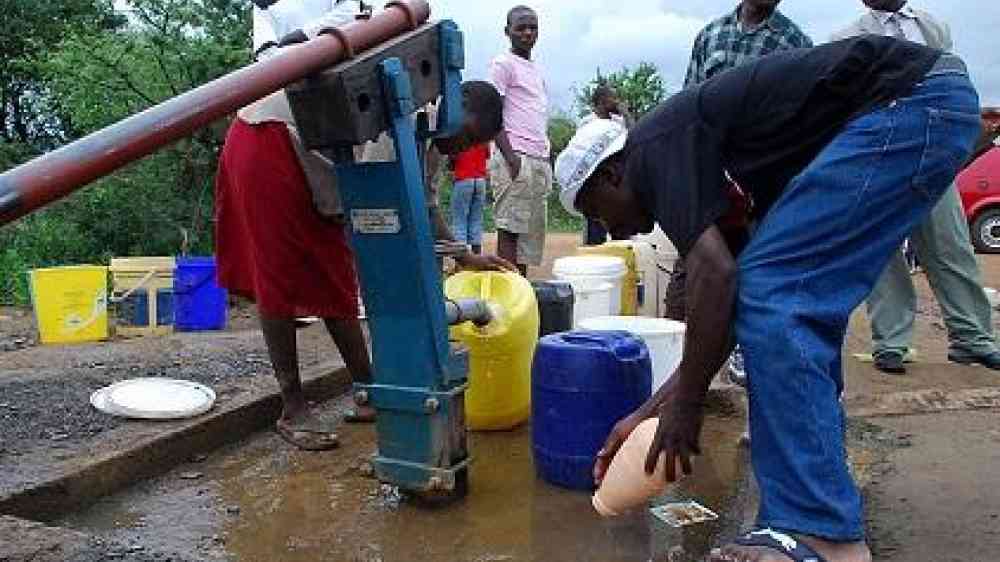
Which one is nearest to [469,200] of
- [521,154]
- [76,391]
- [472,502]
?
[521,154]

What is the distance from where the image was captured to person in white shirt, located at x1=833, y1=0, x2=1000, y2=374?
4.69 meters

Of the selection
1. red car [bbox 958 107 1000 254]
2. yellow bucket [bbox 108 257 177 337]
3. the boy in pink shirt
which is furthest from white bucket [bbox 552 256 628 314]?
red car [bbox 958 107 1000 254]

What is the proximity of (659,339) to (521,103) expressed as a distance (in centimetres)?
354

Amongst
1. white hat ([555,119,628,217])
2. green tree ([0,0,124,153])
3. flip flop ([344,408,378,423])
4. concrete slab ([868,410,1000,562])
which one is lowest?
concrete slab ([868,410,1000,562])

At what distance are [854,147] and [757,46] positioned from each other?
2.03 meters

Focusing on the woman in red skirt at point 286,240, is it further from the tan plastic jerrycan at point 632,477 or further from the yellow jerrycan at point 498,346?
the tan plastic jerrycan at point 632,477

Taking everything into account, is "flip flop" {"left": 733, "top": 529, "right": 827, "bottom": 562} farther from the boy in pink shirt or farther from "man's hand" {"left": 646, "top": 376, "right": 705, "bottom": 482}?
the boy in pink shirt

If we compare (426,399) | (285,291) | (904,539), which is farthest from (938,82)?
(285,291)

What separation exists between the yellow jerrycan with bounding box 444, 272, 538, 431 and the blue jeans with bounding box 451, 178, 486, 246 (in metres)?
3.79

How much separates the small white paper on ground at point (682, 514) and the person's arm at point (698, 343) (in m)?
0.55

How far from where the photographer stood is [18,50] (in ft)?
55.5

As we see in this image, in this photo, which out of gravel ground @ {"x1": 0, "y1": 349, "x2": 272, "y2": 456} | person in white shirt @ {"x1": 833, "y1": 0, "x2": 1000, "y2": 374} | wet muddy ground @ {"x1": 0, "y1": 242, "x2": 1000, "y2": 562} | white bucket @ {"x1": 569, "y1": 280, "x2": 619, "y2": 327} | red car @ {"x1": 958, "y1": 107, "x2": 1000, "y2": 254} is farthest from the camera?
red car @ {"x1": 958, "y1": 107, "x2": 1000, "y2": 254}

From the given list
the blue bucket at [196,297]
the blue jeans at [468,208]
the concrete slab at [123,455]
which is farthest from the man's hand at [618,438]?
the blue jeans at [468,208]

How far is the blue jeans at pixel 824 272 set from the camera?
7.05ft
